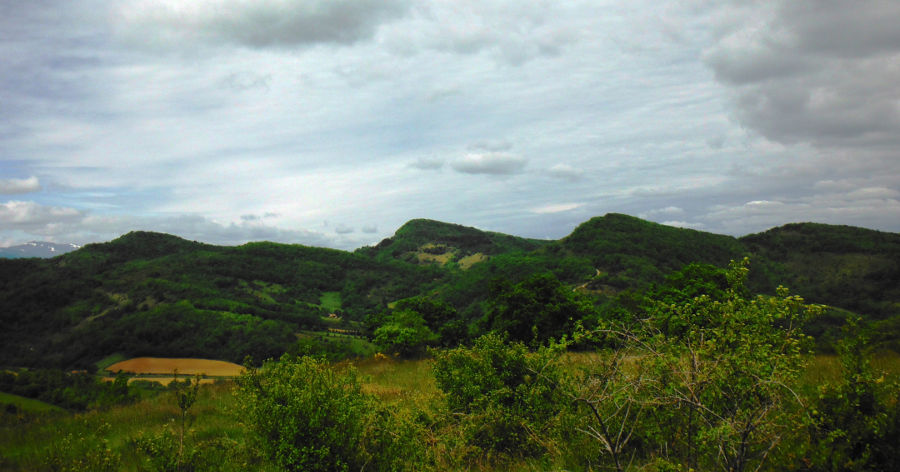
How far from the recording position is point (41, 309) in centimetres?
12325

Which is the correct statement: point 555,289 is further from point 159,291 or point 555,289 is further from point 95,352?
point 159,291

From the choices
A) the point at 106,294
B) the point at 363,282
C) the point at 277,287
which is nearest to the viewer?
the point at 106,294

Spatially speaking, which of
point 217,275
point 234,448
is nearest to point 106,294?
point 217,275

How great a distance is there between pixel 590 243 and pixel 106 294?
157 m

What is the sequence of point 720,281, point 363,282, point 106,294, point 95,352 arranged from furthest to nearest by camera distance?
point 363,282, point 106,294, point 95,352, point 720,281

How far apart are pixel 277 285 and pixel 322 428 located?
588ft

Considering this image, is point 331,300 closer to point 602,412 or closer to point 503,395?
point 503,395

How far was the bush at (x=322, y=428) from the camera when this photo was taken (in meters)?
4.52

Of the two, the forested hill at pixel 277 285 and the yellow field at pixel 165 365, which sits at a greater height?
the forested hill at pixel 277 285

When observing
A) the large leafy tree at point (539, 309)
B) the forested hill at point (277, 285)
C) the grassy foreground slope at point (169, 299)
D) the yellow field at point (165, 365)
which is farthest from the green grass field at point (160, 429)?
the grassy foreground slope at point (169, 299)

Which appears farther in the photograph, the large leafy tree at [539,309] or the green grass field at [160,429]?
the large leafy tree at [539,309]

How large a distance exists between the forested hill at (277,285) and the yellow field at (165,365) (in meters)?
4.30

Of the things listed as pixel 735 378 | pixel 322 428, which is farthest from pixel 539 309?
pixel 322 428

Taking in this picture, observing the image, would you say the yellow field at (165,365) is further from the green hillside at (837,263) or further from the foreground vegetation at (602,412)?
the green hillside at (837,263)
